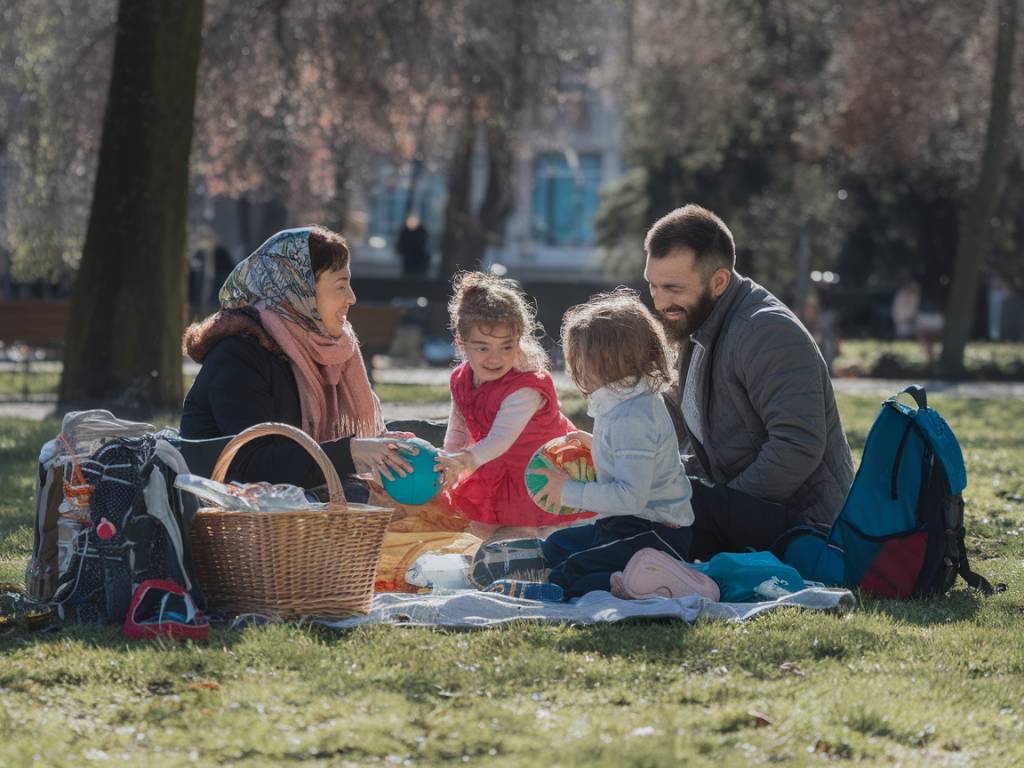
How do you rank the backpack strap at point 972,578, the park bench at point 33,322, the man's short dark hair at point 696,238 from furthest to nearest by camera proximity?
the park bench at point 33,322 < the man's short dark hair at point 696,238 < the backpack strap at point 972,578

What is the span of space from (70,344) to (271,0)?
561 centimetres

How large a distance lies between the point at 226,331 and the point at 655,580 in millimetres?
1739

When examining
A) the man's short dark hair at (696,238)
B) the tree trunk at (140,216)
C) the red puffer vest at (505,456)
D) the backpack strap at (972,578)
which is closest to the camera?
the backpack strap at (972,578)

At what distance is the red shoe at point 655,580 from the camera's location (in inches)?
210

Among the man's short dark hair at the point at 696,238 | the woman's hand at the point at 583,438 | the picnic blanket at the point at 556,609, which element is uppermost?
the man's short dark hair at the point at 696,238

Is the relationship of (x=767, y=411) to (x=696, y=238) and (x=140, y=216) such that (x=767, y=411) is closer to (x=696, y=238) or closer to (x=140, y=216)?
(x=696, y=238)

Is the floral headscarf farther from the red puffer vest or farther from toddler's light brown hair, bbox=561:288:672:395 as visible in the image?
toddler's light brown hair, bbox=561:288:672:395

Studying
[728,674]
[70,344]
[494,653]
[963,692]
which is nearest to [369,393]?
[494,653]

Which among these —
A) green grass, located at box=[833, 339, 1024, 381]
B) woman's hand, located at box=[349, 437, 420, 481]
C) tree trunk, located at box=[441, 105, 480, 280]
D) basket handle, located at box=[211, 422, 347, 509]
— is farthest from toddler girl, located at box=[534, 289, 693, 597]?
tree trunk, located at box=[441, 105, 480, 280]

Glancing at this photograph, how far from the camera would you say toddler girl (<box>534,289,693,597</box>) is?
211 inches

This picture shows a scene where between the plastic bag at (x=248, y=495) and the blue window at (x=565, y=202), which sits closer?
the plastic bag at (x=248, y=495)

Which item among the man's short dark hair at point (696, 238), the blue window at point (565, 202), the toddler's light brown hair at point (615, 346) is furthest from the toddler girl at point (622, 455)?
the blue window at point (565, 202)

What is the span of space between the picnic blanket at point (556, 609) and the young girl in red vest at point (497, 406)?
0.95m

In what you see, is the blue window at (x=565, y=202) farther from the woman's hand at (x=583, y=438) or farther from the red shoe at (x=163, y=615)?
the red shoe at (x=163, y=615)
